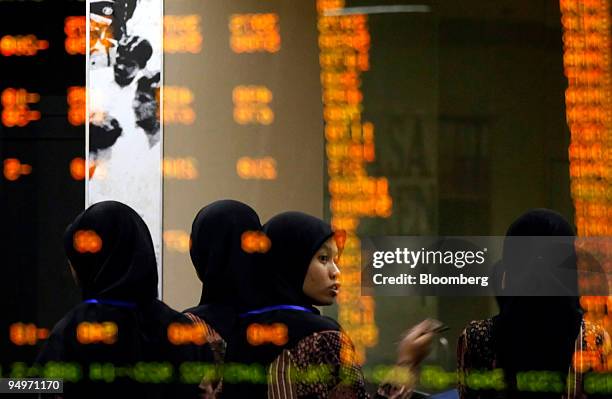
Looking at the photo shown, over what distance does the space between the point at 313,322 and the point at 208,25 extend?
33.8 inches

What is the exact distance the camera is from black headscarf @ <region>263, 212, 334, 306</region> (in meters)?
2.58

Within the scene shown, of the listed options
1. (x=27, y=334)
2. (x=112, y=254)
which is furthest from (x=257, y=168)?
(x=27, y=334)

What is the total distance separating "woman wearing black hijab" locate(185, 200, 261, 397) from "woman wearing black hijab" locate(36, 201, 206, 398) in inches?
2.3

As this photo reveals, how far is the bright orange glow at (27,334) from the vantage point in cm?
295

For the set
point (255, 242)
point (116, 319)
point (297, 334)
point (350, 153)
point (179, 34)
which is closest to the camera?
point (297, 334)

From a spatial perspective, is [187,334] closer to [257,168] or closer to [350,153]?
[257,168]

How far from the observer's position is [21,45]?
304 cm

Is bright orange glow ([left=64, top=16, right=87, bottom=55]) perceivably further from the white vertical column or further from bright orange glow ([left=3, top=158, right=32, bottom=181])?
bright orange glow ([left=3, top=158, right=32, bottom=181])

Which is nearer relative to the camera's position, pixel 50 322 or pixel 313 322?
pixel 313 322

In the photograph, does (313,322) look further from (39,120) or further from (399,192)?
(39,120)

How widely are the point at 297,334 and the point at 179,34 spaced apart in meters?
0.89

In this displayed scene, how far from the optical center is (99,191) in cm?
301

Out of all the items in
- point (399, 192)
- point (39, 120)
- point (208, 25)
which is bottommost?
point (399, 192)

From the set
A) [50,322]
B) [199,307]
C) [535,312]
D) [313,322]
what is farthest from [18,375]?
[535,312]
